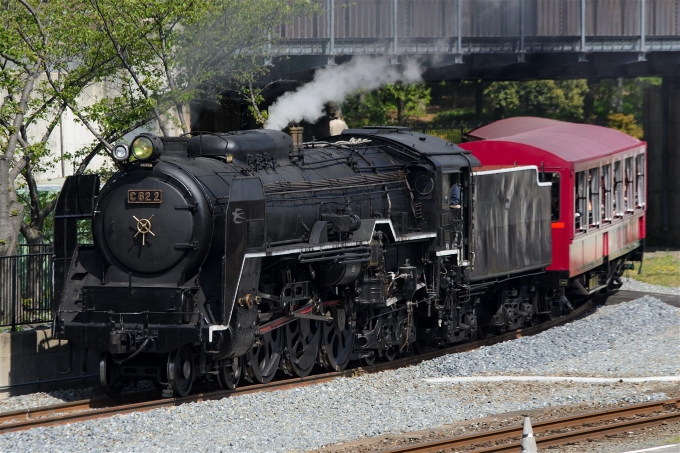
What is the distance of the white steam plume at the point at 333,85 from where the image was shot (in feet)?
57.6

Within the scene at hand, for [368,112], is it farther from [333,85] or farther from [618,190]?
[618,190]

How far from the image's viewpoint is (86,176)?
12.0m

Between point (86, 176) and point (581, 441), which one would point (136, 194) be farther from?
point (581, 441)

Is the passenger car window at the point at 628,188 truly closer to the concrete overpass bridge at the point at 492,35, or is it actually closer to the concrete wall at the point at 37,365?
the concrete overpass bridge at the point at 492,35

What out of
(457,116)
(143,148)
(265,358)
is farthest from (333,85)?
(457,116)

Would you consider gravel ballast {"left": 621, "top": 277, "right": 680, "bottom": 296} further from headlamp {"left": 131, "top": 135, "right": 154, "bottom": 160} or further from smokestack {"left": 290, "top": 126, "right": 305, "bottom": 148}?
headlamp {"left": 131, "top": 135, "right": 154, "bottom": 160}

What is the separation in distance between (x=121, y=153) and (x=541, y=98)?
38694 millimetres

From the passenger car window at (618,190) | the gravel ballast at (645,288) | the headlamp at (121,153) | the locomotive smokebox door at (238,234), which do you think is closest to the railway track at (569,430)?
the locomotive smokebox door at (238,234)

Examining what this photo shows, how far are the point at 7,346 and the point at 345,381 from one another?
4.37m

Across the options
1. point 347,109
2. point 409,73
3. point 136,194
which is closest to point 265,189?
point 136,194

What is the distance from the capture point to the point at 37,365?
12.8 meters

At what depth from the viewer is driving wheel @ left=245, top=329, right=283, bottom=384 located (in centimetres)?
1201

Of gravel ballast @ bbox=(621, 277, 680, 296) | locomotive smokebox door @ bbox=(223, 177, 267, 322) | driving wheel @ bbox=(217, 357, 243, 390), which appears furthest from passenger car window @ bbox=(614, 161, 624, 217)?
locomotive smokebox door @ bbox=(223, 177, 267, 322)

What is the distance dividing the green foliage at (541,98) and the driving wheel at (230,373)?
36.2 m
